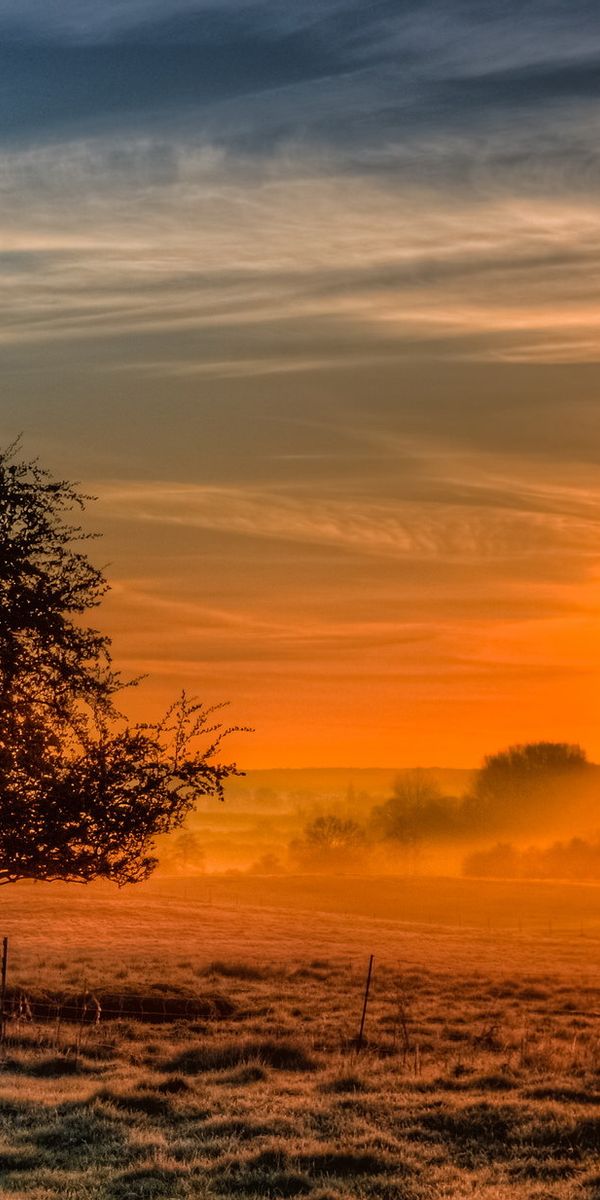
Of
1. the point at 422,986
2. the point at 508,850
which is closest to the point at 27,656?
the point at 422,986

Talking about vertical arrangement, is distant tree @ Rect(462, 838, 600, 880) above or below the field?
above

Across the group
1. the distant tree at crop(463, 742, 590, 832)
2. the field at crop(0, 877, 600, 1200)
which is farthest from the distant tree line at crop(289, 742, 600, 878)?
the field at crop(0, 877, 600, 1200)

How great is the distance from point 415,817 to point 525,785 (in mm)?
13718

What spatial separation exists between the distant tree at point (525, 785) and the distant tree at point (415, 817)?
125 inches

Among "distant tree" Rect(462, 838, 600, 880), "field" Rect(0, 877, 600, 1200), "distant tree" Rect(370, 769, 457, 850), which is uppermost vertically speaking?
"distant tree" Rect(370, 769, 457, 850)

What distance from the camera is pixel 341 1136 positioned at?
15.9m

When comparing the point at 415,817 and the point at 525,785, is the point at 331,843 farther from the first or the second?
the point at 525,785

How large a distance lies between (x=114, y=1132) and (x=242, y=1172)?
265cm

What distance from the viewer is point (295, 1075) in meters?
22.1

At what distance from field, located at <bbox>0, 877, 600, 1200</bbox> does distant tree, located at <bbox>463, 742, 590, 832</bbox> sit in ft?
287

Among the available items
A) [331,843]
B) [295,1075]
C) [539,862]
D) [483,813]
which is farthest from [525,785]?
[295,1075]

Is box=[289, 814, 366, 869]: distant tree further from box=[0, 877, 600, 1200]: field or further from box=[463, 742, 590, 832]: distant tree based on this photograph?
box=[0, 877, 600, 1200]: field

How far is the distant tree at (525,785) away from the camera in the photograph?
149 metres

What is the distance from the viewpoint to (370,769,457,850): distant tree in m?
152
